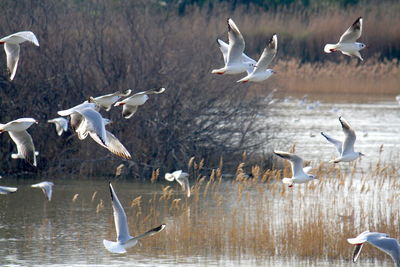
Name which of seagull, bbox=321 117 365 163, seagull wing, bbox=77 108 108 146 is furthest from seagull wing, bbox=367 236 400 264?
seagull wing, bbox=77 108 108 146

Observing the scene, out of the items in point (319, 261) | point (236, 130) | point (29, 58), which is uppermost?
point (29, 58)

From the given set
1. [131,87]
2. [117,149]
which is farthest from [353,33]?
[131,87]

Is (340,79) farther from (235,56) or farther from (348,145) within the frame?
(235,56)

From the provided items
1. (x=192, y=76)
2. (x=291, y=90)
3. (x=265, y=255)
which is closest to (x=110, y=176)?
(x=192, y=76)

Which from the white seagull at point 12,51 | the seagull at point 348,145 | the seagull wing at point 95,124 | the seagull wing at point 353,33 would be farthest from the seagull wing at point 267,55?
the white seagull at point 12,51

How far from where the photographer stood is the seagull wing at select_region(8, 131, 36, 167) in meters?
10.3

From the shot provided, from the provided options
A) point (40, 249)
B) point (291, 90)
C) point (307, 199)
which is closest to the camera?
point (40, 249)

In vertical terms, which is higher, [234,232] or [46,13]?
[46,13]

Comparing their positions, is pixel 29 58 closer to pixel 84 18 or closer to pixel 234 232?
pixel 84 18

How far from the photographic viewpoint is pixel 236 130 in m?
15.4

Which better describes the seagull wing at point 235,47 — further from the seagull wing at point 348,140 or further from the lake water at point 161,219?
the lake water at point 161,219

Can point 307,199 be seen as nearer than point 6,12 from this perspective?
Yes

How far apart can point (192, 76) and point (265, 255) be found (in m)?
5.25

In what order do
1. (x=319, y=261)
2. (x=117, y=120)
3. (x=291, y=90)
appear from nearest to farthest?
1. (x=319, y=261)
2. (x=117, y=120)
3. (x=291, y=90)
